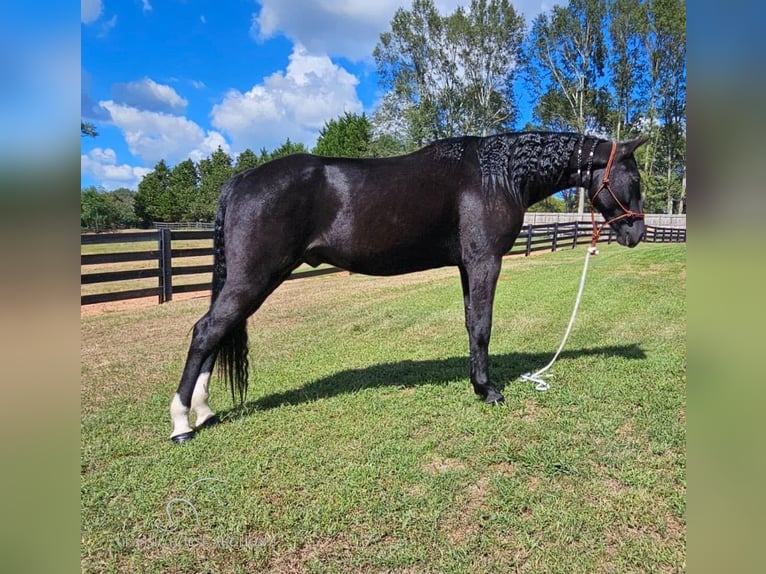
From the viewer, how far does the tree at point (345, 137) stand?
31.3 metres

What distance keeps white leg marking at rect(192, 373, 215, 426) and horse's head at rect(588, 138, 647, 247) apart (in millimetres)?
3321

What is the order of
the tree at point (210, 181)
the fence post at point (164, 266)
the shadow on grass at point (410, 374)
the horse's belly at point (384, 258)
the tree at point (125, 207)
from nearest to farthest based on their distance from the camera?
the horse's belly at point (384, 258), the shadow on grass at point (410, 374), the fence post at point (164, 266), the tree at point (125, 207), the tree at point (210, 181)

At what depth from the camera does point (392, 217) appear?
3.25 m

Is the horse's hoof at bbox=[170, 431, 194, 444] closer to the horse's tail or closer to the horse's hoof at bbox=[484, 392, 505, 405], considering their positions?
the horse's tail

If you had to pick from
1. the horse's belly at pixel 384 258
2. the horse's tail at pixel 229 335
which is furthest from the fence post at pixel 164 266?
the horse's belly at pixel 384 258

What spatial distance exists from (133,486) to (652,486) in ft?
9.20

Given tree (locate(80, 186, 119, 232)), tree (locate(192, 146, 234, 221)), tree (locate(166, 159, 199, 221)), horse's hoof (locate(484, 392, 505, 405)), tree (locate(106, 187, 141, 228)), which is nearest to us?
horse's hoof (locate(484, 392, 505, 405))

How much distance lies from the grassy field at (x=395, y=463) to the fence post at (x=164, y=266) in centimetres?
368

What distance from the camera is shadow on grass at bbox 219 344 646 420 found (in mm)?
Result: 3686

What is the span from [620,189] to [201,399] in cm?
355

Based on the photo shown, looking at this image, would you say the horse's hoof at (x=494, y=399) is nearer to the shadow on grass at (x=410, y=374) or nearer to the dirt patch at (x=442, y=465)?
the shadow on grass at (x=410, y=374)

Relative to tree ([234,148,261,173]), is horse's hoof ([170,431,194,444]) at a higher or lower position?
lower

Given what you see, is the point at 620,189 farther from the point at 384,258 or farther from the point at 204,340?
the point at 204,340

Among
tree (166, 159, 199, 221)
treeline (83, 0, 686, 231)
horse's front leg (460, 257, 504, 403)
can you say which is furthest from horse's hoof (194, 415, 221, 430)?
tree (166, 159, 199, 221)
